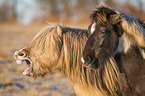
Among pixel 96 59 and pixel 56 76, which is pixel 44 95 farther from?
pixel 96 59

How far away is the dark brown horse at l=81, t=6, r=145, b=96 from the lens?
2.34m

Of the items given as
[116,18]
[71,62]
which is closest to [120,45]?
[116,18]

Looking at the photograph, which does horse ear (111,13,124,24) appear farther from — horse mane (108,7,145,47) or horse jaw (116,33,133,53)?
horse jaw (116,33,133,53)

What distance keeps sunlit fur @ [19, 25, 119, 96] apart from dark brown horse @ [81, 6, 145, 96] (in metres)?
0.16

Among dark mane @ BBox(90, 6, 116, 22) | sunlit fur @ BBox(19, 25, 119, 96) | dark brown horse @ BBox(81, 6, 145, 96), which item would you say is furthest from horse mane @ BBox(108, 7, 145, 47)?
sunlit fur @ BBox(19, 25, 119, 96)

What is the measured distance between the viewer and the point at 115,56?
2.60 metres

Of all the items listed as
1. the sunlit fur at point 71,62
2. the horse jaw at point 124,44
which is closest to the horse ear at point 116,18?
the horse jaw at point 124,44

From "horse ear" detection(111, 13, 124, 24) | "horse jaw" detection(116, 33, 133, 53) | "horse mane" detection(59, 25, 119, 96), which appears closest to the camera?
"horse ear" detection(111, 13, 124, 24)

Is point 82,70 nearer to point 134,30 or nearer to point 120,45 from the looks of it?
point 120,45

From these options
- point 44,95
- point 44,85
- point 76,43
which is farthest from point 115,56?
point 44,85

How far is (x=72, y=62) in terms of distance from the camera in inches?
107

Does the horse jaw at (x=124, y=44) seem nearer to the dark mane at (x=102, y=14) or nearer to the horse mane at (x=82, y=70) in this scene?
the horse mane at (x=82, y=70)

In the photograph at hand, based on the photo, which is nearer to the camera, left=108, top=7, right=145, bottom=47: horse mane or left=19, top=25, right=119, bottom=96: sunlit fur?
left=108, top=7, right=145, bottom=47: horse mane

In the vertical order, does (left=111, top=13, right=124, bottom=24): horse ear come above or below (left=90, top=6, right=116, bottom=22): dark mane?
below
